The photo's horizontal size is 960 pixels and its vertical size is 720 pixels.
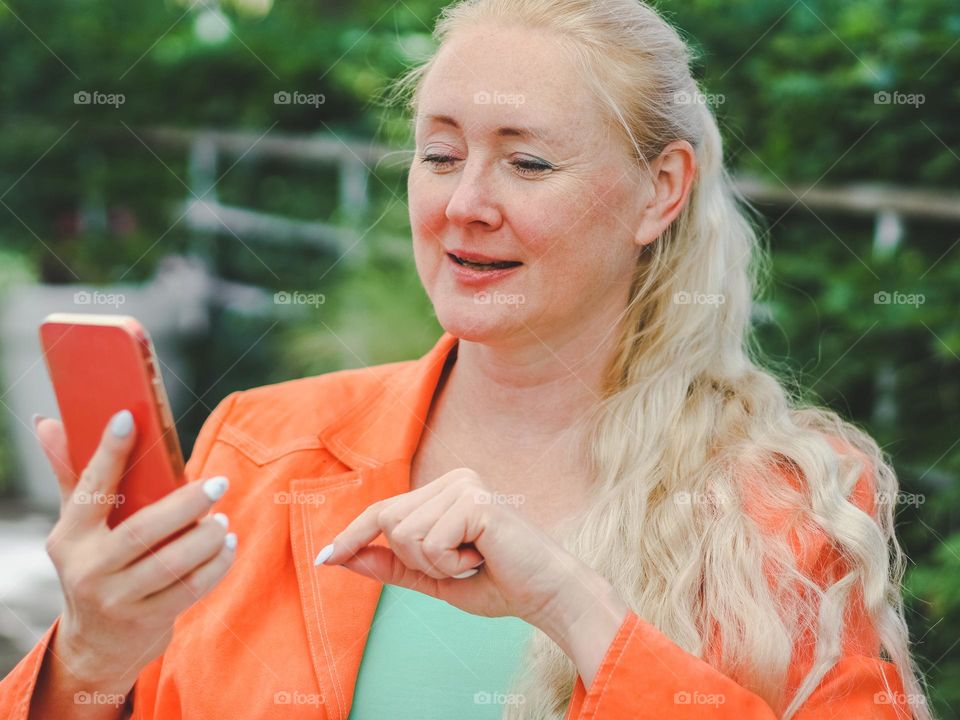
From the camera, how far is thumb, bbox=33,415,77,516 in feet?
5.42

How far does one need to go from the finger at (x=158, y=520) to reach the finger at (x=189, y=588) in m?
0.08

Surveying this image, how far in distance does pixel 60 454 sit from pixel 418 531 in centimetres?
56

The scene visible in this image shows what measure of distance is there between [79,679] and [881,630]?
145 cm

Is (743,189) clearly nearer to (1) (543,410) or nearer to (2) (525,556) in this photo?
(1) (543,410)

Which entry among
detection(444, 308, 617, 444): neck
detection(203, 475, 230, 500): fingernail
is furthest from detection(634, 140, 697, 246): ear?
detection(203, 475, 230, 500): fingernail

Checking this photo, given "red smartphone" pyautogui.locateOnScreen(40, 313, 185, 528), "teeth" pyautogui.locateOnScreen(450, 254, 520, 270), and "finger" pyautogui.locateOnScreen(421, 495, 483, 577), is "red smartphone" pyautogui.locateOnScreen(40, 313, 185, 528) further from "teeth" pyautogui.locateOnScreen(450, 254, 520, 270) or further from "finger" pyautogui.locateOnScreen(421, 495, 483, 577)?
"teeth" pyautogui.locateOnScreen(450, 254, 520, 270)

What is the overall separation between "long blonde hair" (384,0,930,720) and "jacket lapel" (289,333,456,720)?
335 millimetres

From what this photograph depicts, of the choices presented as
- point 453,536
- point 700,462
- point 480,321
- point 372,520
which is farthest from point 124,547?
point 700,462

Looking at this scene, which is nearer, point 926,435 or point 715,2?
point 926,435

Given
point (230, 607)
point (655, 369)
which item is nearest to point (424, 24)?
point (655, 369)

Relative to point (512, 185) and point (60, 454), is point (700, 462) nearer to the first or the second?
point (512, 185)

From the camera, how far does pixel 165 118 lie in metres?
6.29

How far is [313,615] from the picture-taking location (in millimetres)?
2084

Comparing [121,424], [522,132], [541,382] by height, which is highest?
[522,132]
